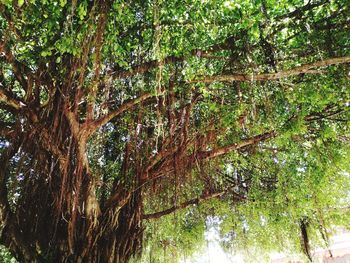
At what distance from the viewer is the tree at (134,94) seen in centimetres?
270

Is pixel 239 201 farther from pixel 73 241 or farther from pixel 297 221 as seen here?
pixel 73 241

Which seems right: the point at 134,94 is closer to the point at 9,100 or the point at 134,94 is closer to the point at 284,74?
the point at 9,100

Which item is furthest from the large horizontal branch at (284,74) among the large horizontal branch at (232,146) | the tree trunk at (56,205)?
the tree trunk at (56,205)

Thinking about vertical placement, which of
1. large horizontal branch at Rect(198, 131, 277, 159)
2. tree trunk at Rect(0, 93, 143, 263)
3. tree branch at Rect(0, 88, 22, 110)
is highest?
tree branch at Rect(0, 88, 22, 110)

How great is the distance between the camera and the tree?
2.70m

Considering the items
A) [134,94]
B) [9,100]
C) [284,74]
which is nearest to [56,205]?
[9,100]

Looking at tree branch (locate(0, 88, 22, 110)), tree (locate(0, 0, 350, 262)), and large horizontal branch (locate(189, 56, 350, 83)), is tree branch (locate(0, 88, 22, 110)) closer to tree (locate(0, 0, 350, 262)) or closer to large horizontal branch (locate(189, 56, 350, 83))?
tree (locate(0, 0, 350, 262))

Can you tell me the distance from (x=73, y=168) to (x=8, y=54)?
119 centimetres

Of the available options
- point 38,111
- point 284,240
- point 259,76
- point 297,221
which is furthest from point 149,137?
point 284,240

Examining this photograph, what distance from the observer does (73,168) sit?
3.24 meters

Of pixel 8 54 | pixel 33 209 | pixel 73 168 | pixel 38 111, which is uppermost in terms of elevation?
pixel 8 54

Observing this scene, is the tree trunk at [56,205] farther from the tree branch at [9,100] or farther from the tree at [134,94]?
the tree branch at [9,100]

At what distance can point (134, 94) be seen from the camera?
3.46 m

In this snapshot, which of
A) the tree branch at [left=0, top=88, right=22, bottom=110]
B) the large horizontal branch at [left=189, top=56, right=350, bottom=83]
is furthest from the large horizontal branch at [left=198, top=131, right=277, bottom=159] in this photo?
the tree branch at [left=0, top=88, right=22, bottom=110]
